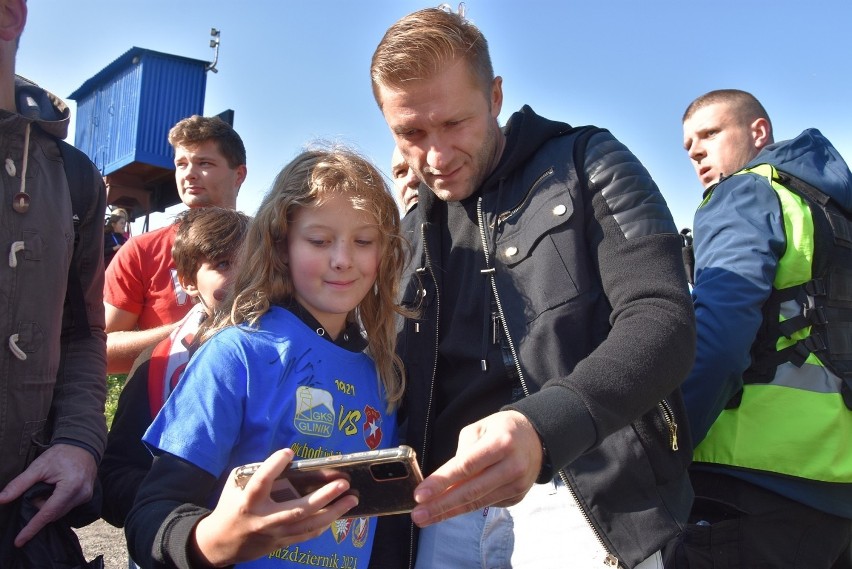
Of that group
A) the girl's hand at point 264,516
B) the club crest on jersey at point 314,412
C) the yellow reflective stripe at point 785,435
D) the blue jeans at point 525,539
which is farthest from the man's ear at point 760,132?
the girl's hand at point 264,516

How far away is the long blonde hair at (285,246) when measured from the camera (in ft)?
7.25

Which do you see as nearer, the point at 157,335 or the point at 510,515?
the point at 510,515

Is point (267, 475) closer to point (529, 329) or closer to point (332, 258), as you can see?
point (529, 329)

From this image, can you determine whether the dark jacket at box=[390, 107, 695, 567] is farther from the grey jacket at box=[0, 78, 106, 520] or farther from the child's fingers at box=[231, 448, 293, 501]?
the grey jacket at box=[0, 78, 106, 520]

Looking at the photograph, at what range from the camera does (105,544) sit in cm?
566

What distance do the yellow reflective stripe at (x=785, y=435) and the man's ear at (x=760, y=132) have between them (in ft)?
6.38

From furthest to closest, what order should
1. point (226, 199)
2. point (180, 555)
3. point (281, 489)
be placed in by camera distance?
point (226, 199)
point (180, 555)
point (281, 489)

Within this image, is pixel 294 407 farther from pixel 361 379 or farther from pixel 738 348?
pixel 738 348

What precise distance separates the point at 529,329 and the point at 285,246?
30.8 inches

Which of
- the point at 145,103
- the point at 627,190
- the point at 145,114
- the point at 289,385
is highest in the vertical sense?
the point at 145,103

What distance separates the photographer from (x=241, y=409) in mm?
1910

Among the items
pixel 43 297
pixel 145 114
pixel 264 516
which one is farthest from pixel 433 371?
pixel 145 114

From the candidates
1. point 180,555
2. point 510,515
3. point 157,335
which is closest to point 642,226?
point 510,515

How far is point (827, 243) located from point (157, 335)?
2645 mm
